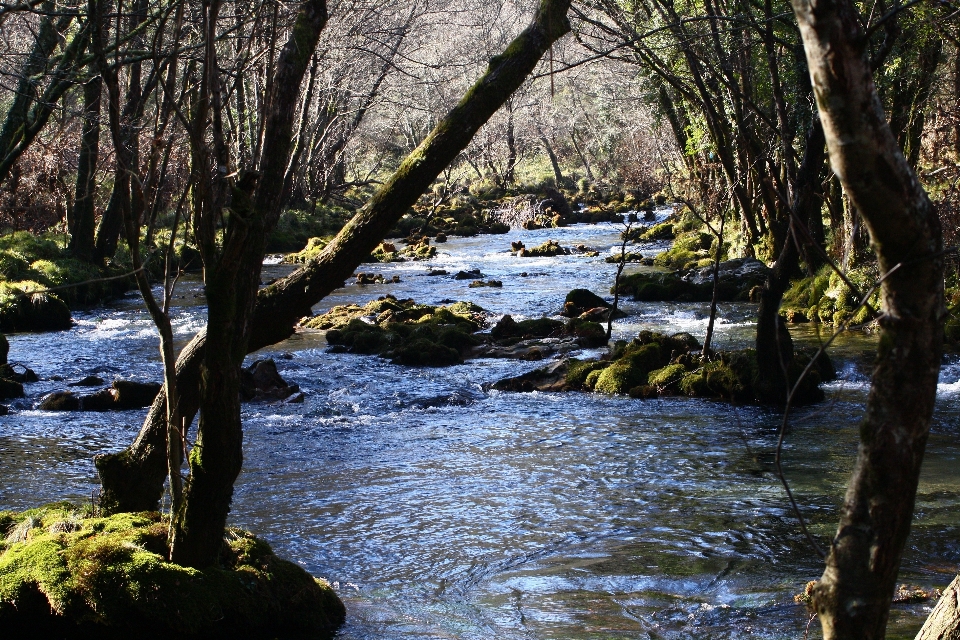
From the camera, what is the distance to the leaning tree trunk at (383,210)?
4.67m

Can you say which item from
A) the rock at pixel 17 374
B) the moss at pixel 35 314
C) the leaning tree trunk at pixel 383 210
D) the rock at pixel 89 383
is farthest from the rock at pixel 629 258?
the leaning tree trunk at pixel 383 210

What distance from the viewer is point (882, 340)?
2.48 m

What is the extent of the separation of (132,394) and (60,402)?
0.86 meters

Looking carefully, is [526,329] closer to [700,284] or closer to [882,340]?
[700,284]

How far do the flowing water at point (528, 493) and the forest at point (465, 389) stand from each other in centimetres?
4

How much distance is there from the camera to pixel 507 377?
1359 cm

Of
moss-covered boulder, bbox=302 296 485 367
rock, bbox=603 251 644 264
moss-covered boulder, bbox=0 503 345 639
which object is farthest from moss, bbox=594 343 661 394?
rock, bbox=603 251 644 264

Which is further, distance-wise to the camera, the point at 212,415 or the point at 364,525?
the point at 364,525

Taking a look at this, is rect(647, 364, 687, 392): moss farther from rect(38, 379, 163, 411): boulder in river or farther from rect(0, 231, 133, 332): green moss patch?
rect(0, 231, 133, 332): green moss patch

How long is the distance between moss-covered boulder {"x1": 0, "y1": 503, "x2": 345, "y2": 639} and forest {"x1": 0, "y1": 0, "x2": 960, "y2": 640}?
15mm

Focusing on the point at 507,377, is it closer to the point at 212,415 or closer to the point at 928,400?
the point at 212,415

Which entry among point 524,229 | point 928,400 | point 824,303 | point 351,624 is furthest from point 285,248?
point 928,400

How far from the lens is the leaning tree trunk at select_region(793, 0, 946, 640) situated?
2285 mm

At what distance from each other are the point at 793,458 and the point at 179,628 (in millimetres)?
6426
